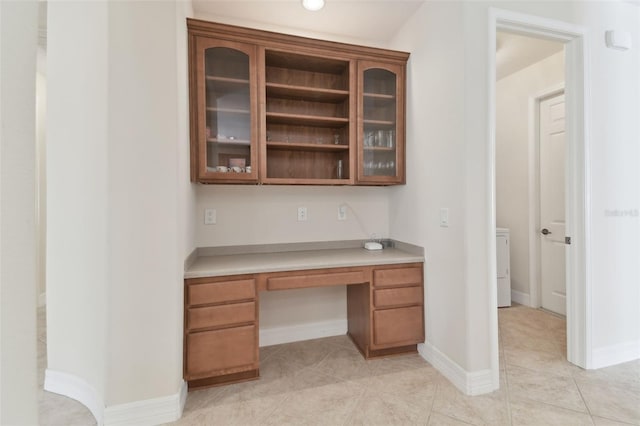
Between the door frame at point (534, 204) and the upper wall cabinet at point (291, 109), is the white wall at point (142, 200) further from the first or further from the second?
the door frame at point (534, 204)

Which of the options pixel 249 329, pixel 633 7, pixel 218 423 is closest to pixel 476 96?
pixel 633 7

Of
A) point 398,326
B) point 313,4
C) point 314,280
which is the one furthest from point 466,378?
point 313,4

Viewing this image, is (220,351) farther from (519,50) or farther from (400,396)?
(519,50)

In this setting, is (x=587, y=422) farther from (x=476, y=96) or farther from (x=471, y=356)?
(x=476, y=96)

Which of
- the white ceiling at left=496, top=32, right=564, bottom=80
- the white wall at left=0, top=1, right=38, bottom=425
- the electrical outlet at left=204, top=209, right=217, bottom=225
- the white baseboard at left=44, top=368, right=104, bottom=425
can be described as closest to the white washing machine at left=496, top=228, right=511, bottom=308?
the white ceiling at left=496, top=32, right=564, bottom=80

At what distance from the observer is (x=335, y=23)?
2.52m

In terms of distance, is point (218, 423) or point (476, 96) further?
point (476, 96)

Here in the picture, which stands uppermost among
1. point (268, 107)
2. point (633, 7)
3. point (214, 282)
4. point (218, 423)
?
point (633, 7)

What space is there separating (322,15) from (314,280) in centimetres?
213

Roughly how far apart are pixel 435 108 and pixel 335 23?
1.19 m

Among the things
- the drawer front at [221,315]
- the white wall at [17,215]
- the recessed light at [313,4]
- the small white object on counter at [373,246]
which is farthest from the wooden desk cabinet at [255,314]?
the recessed light at [313,4]

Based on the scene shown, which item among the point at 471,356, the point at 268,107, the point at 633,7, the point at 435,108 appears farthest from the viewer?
the point at 268,107

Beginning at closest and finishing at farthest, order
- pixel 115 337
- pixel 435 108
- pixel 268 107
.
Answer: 1. pixel 115 337
2. pixel 435 108
3. pixel 268 107

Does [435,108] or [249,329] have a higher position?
[435,108]
